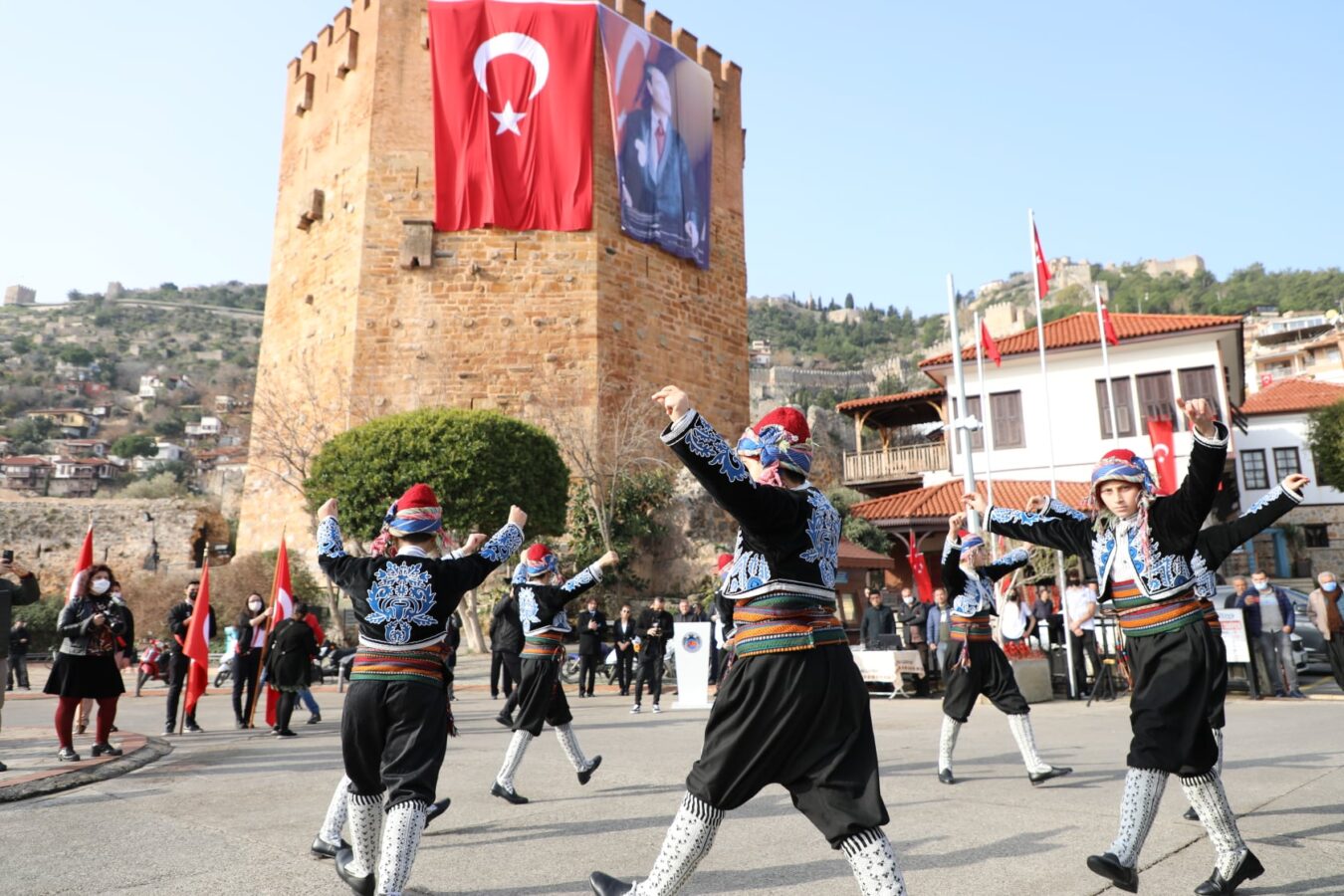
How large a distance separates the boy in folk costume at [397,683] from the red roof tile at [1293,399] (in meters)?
41.1

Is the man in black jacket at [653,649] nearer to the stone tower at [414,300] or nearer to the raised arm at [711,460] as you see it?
the raised arm at [711,460]

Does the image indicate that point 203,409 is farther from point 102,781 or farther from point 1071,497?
point 102,781

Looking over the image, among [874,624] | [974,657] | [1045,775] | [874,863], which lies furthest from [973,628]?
[874,624]

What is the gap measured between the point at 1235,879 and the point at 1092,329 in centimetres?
2762

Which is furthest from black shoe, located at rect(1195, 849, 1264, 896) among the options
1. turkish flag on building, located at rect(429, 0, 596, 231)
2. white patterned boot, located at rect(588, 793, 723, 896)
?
turkish flag on building, located at rect(429, 0, 596, 231)

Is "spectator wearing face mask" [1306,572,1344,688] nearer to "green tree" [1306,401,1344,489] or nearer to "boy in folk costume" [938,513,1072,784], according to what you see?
"boy in folk costume" [938,513,1072,784]

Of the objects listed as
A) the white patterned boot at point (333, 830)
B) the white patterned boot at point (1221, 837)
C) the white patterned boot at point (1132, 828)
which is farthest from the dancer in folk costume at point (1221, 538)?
the white patterned boot at point (333, 830)

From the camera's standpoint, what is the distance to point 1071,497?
983 inches

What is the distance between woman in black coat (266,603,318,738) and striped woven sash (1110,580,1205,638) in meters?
8.50

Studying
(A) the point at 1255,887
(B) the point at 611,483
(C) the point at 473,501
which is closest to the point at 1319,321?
(B) the point at 611,483

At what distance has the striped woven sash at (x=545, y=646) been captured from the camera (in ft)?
21.9

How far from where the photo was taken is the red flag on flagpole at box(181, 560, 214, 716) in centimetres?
1031

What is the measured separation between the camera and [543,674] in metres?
6.51

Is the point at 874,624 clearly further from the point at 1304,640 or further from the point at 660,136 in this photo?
the point at 660,136
